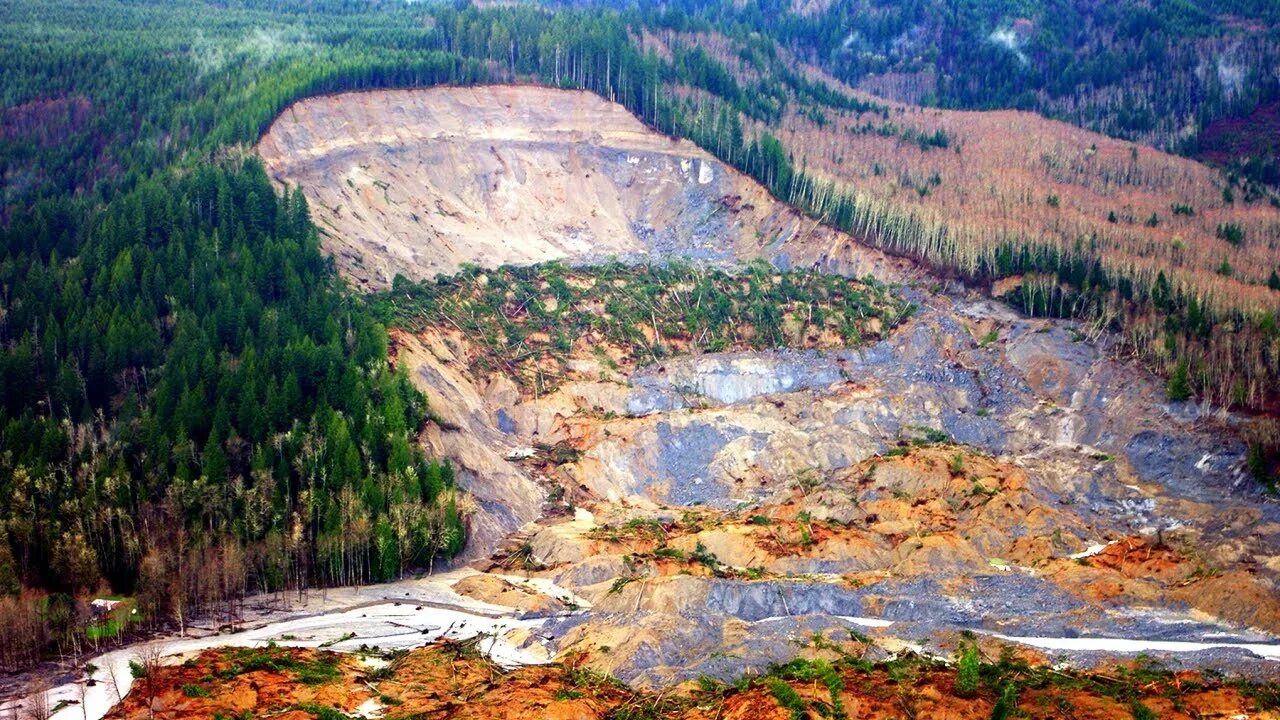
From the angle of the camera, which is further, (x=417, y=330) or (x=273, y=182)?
(x=273, y=182)

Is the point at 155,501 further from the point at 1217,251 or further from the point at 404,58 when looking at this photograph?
the point at 1217,251

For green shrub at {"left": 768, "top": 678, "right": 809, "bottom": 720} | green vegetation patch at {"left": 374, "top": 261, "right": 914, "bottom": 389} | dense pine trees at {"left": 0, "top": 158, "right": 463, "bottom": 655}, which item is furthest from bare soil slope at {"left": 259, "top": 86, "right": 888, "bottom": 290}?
green shrub at {"left": 768, "top": 678, "right": 809, "bottom": 720}

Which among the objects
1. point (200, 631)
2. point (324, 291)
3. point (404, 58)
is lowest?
point (200, 631)

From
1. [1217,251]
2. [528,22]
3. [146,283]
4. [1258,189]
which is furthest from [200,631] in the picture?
[1258,189]

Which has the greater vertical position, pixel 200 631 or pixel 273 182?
pixel 273 182

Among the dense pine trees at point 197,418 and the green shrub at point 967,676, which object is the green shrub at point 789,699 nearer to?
the green shrub at point 967,676

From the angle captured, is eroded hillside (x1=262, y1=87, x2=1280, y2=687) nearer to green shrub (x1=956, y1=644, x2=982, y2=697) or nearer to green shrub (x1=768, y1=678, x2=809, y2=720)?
green shrub (x1=768, y1=678, x2=809, y2=720)

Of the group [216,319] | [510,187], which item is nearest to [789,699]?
[216,319]
